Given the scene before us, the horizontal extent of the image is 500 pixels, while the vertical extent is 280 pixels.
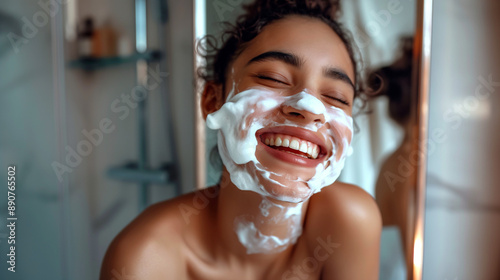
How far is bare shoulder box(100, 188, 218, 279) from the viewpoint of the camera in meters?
0.50

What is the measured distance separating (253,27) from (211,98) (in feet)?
0.47


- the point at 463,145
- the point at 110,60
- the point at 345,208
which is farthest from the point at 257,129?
the point at 463,145

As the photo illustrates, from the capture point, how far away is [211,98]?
56 centimetres

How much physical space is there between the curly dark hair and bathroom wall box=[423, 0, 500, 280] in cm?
27

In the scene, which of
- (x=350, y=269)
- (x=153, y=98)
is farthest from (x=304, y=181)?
(x=153, y=98)

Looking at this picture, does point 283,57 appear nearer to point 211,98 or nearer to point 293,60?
point 293,60

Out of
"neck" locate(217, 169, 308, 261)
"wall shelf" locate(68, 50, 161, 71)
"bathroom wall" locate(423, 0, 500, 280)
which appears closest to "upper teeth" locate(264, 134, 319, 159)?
Result: "neck" locate(217, 169, 308, 261)

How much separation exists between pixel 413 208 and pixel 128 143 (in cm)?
70

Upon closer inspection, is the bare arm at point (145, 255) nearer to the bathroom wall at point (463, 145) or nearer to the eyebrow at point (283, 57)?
the eyebrow at point (283, 57)

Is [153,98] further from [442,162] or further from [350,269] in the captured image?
[442,162]

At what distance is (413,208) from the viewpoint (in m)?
0.76

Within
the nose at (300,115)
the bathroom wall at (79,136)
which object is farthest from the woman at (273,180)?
the bathroom wall at (79,136)

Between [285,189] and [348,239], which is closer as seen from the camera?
[285,189]

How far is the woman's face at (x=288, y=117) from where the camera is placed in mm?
459
